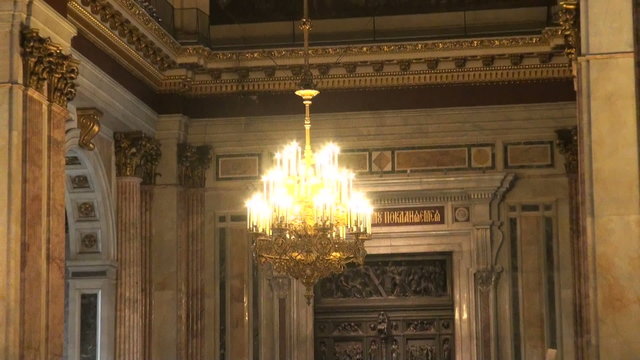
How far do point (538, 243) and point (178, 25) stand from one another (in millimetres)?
6098

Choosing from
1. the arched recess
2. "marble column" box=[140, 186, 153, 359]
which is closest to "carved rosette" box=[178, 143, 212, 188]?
"marble column" box=[140, 186, 153, 359]

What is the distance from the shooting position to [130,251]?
19453mm

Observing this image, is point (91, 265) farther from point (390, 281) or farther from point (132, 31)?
point (390, 281)

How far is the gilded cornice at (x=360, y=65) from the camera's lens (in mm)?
19938

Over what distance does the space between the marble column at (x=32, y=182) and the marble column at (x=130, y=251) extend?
166 inches

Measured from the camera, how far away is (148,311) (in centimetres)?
1992

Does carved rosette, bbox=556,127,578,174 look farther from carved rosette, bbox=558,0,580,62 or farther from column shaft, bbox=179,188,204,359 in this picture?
carved rosette, bbox=558,0,580,62

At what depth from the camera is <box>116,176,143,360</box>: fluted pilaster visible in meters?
19.2

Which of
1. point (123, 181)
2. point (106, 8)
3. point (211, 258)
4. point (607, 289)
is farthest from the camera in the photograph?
point (211, 258)

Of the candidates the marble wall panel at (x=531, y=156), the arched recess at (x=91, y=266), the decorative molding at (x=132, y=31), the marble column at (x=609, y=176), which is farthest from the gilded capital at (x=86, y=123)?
the marble column at (x=609, y=176)

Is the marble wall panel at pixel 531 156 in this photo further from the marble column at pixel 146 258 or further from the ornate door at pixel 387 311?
the marble column at pixel 146 258

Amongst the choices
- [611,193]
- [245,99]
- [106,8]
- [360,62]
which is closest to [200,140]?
[245,99]

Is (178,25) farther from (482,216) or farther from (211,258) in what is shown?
(482,216)

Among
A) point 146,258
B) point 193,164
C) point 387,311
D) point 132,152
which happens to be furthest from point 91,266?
point 387,311
